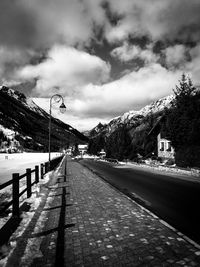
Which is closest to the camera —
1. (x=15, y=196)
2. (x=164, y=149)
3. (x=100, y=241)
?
(x=100, y=241)

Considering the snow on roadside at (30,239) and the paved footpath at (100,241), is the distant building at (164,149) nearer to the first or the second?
the paved footpath at (100,241)

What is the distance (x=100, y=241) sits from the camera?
4930 millimetres

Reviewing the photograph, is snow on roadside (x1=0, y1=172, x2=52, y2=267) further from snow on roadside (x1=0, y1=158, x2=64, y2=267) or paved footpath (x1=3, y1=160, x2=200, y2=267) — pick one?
paved footpath (x1=3, y1=160, x2=200, y2=267)

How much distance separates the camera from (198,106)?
82.7ft

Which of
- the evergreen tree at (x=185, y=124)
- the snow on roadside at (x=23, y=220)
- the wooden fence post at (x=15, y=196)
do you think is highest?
the evergreen tree at (x=185, y=124)

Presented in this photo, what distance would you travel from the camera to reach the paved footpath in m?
4.05

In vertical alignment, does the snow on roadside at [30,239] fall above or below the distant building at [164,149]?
below

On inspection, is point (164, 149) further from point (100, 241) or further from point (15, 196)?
point (100, 241)

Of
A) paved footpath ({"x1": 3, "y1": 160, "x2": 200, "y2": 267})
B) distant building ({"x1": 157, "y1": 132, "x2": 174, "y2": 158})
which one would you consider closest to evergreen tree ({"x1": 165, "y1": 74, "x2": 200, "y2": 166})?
distant building ({"x1": 157, "y1": 132, "x2": 174, "y2": 158})

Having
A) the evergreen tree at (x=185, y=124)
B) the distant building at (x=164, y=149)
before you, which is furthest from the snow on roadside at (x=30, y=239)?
the distant building at (x=164, y=149)

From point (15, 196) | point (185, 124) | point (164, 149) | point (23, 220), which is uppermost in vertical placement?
point (185, 124)

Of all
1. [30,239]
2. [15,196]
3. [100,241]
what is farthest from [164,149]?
[30,239]

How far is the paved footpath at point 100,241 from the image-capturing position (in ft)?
13.3

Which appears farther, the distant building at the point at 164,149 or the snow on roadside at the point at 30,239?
the distant building at the point at 164,149
